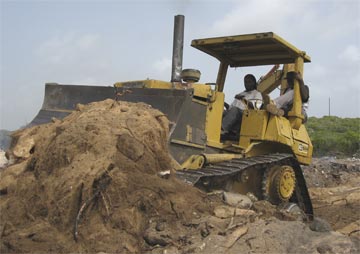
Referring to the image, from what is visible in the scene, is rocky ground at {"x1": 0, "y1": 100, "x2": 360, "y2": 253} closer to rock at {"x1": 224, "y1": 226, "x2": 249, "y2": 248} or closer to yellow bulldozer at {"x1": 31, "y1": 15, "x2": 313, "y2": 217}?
rock at {"x1": 224, "y1": 226, "x2": 249, "y2": 248}

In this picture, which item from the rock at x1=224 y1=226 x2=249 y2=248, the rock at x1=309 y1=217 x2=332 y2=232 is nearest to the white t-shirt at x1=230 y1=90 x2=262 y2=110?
the rock at x1=309 y1=217 x2=332 y2=232

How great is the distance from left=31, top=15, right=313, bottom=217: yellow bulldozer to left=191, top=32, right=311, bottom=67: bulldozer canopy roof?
0.05 ft

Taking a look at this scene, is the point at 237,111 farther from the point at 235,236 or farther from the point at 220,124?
the point at 235,236

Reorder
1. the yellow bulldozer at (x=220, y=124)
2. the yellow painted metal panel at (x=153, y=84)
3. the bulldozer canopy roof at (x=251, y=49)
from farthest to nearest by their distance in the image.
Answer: the bulldozer canopy roof at (x=251, y=49)
the yellow painted metal panel at (x=153, y=84)
the yellow bulldozer at (x=220, y=124)

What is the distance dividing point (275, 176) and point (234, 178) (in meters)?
0.91

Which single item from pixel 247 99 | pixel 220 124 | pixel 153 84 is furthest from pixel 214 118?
pixel 247 99

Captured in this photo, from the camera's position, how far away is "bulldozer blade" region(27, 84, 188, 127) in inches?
235

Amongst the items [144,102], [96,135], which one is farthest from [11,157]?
[144,102]

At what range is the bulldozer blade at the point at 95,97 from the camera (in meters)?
5.96

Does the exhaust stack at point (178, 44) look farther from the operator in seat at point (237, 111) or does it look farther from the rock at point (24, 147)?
the rock at point (24, 147)

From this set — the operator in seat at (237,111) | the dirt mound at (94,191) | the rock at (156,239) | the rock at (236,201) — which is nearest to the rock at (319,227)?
the rock at (236,201)

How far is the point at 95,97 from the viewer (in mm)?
6484

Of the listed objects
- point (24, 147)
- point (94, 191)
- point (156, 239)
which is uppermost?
point (24, 147)

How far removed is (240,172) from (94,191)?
2447 millimetres
